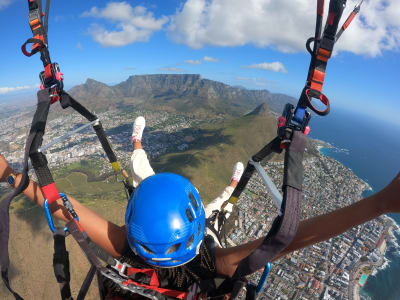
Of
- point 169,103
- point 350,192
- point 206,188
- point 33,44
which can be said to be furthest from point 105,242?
point 169,103

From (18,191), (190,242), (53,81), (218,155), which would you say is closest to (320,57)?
(190,242)

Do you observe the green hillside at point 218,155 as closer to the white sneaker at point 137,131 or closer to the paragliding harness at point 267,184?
the white sneaker at point 137,131

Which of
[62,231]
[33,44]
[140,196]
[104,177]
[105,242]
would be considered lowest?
[104,177]

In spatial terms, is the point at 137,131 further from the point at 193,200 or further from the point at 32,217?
the point at 32,217

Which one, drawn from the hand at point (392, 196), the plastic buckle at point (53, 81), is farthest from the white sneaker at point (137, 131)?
the hand at point (392, 196)

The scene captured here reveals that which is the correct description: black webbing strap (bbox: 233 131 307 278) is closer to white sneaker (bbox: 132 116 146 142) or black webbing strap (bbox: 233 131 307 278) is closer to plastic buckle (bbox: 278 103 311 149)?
plastic buckle (bbox: 278 103 311 149)

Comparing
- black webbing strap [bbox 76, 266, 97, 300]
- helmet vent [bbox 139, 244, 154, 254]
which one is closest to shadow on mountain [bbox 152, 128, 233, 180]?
black webbing strap [bbox 76, 266, 97, 300]

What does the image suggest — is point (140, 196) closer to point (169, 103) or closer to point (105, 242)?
point (105, 242)

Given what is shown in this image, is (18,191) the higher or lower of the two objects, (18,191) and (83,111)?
the lower
